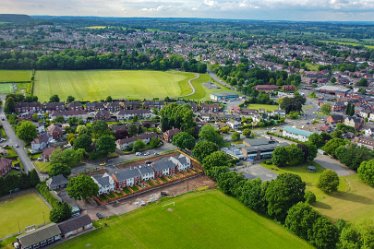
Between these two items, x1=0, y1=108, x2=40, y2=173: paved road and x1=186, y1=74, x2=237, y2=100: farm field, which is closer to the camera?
x1=0, y1=108, x2=40, y2=173: paved road

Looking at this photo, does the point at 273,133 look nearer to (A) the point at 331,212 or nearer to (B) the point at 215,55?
(A) the point at 331,212

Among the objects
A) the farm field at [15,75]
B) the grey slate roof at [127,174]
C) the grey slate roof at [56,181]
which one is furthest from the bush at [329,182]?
the farm field at [15,75]

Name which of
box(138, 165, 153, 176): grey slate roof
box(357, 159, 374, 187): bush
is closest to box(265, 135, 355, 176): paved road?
box(357, 159, 374, 187): bush

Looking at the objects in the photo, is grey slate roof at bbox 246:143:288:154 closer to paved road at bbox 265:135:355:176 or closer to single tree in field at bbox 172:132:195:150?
paved road at bbox 265:135:355:176

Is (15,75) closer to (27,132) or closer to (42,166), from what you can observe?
(27,132)

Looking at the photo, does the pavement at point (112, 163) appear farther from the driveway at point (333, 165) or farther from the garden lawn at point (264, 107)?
the garden lawn at point (264, 107)

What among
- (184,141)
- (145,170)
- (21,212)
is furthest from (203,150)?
(21,212)
